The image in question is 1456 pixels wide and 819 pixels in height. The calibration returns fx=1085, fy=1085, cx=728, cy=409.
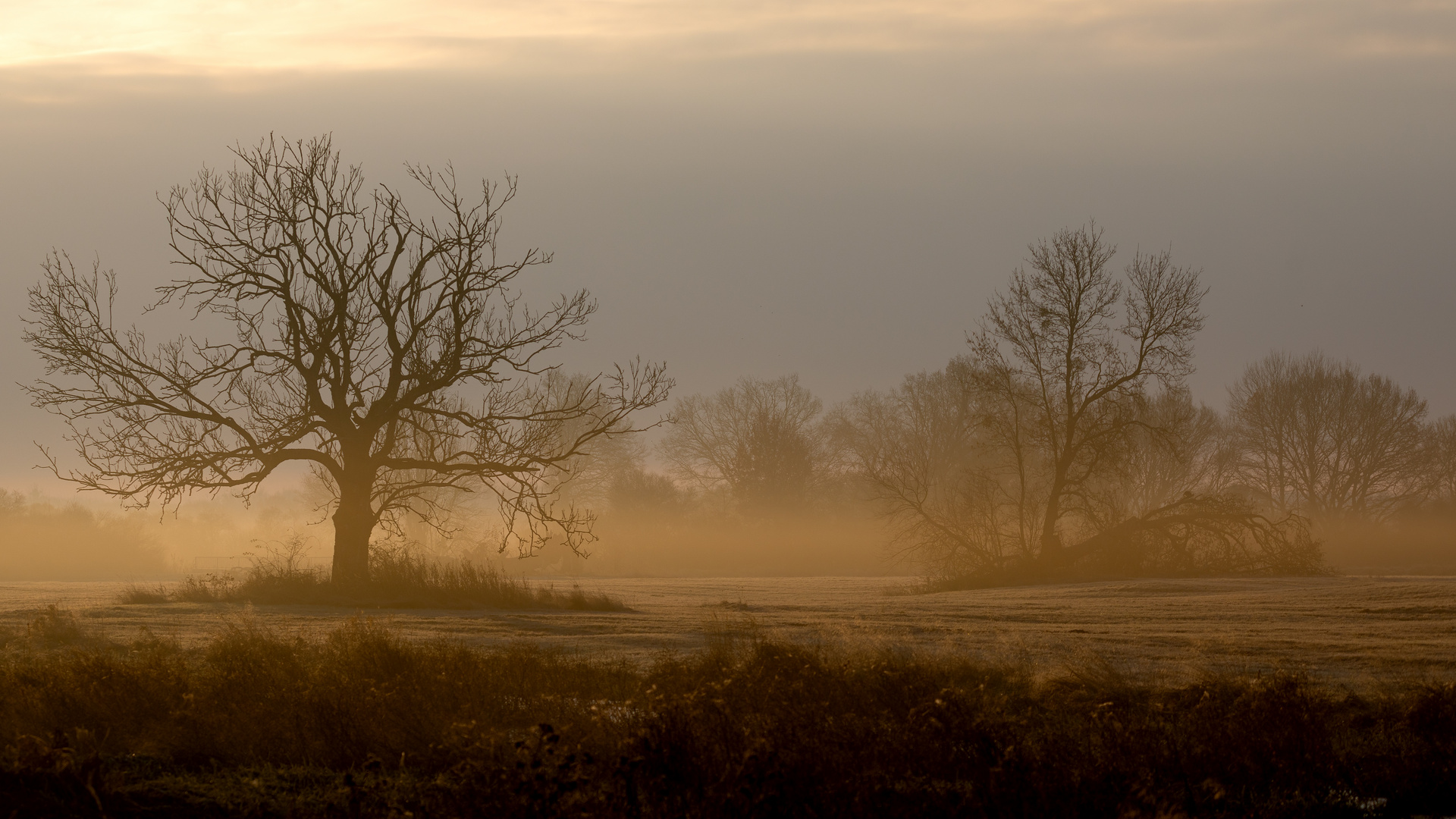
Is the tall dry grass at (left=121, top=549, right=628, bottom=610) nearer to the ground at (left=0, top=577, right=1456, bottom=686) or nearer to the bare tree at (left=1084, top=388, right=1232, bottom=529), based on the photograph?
the ground at (left=0, top=577, right=1456, bottom=686)

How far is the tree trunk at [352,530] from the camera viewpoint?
23.4 m

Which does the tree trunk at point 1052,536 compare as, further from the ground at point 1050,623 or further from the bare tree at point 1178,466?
the bare tree at point 1178,466

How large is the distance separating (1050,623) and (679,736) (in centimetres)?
1168

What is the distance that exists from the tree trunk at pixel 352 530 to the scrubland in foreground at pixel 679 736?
10471 mm

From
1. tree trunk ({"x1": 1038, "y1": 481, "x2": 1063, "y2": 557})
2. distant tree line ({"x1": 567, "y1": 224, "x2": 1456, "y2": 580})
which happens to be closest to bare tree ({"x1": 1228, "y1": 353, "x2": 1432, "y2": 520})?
distant tree line ({"x1": 567, "y1": 224, "x2": 1456, "y2": 580})

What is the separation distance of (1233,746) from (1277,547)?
25308mm

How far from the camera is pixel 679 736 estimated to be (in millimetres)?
8344

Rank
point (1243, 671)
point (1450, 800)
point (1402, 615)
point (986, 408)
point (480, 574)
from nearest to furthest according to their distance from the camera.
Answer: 1. point (1450, 800)
2. point (1243, 671)
3. point (1402, 615)
4. point (480, 574)
5. point (986, 408)

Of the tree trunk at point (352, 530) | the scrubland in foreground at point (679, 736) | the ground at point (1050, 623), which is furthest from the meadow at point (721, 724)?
the tree trunk at point (352, 530)

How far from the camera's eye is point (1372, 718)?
10.7m

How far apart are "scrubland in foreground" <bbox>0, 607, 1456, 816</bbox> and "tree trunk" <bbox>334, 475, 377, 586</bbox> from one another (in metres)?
10.5

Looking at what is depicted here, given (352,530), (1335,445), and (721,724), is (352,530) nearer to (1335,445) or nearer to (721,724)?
(721,724)

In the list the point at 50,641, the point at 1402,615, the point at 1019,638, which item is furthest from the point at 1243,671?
the point at 50,641

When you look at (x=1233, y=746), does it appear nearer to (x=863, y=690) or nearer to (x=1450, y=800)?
(x=1450, y=800)
